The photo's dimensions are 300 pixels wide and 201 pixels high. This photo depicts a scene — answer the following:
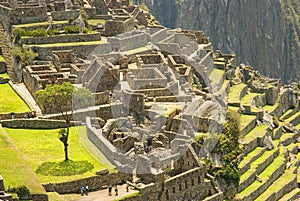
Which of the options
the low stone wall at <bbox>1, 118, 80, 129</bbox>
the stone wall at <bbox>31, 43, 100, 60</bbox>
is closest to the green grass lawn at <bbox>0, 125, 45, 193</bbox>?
the low stone wall at <bbox>1, 118, 80, 129</bbox>

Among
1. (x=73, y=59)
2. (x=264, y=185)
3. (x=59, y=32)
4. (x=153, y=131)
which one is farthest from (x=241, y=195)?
(x=59, y=32)

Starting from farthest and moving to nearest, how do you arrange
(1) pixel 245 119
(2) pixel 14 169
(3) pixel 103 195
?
(1) pixel 245 119 → (3) pixel 103 195 → (2) pixel 14 169

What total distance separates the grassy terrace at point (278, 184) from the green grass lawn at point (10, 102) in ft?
64.1

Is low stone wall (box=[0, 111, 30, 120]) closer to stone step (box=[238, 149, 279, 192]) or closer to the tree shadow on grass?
the tree shadow on grass

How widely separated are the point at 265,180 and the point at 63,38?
74.5ft

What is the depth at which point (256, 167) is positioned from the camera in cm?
5847

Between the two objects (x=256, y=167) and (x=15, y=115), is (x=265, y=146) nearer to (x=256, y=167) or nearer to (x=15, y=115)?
(x=256, y=167)

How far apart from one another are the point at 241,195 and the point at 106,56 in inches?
687

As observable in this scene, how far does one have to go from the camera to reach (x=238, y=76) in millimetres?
79438

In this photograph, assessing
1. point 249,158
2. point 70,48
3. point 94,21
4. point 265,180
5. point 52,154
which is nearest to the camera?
point 52,154

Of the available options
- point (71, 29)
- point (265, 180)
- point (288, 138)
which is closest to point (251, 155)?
point (265, 180)

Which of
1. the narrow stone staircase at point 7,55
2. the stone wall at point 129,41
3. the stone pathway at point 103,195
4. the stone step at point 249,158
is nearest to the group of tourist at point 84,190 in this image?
the stone pathway at point 103,195

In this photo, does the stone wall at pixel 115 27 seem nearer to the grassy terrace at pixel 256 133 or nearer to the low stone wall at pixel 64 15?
the low stone wall at pixel 64 15

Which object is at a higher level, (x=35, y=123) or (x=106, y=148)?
(x=35, y=123)
